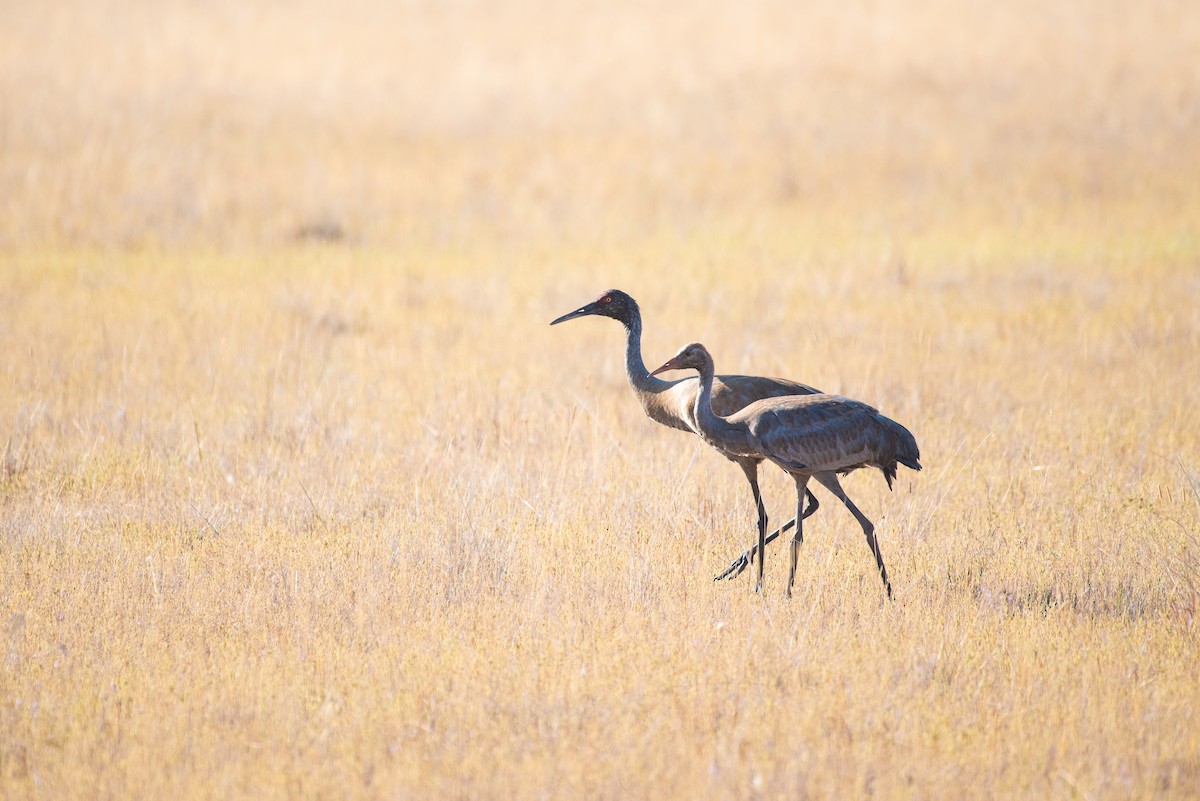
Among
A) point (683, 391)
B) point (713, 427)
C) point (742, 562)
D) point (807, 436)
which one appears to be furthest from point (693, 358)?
point (742, 562)

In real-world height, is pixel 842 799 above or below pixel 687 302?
below

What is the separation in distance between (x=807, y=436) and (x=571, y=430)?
244 centimetres

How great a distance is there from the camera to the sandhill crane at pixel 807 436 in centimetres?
591

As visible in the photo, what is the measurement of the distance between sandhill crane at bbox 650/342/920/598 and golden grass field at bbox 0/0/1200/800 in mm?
476

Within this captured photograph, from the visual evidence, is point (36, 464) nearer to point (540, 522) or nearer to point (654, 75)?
point (540, 522)

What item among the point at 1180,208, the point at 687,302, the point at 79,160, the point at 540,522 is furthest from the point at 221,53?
the point at 540,522

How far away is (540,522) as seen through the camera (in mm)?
6859

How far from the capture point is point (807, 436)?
19.4 feet

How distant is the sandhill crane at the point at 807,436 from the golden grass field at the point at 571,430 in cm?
48

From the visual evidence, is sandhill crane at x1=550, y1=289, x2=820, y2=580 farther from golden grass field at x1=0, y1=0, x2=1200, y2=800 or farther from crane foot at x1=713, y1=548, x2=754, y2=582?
golden grass field at x1=0, y1=0, x2=1200, y2=800

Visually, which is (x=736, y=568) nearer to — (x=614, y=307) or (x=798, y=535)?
(x=798, y=535)

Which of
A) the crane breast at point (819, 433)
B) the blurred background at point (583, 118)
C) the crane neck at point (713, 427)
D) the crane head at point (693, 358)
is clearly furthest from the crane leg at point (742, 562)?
the blurred background at point (583, 118)

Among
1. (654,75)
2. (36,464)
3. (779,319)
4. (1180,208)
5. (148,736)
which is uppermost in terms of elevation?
(654,75)

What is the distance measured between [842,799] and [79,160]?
1546 cm
